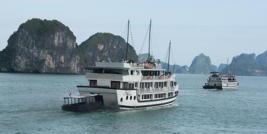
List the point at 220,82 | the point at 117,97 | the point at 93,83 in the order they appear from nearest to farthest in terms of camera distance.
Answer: the point at 117,97, the point at 93,83, the point at 220,82

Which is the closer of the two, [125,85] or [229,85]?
[125,85]

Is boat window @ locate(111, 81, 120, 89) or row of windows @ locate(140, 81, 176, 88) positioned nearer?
boat window @ locate(111, 81, 120, 89)

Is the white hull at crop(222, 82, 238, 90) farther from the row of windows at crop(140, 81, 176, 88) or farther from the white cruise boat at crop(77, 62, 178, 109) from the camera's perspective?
the white cruise boat at crop(77, 62, 178, 109)

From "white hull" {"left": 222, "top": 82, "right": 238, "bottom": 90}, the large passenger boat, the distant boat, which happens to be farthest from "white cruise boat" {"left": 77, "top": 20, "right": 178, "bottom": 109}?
"white hull" {"left": 222, "top": 82, "right": 238, "bottom": 90}

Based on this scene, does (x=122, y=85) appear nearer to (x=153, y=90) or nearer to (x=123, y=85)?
(x=123, y=85)

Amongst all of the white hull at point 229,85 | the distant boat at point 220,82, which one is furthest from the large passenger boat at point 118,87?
the white hull at point 229,85

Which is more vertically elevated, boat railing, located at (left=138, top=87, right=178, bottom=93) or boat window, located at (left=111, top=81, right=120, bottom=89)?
boat window, located at (left=111, top=81, right=120, bottom=89)

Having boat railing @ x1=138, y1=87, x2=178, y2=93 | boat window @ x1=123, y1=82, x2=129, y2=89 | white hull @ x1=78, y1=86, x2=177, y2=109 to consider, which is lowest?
white hull @ x1=78, y1=86, x2=177, y2=109

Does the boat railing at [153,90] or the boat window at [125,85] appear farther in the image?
the boat railing at [153,90]

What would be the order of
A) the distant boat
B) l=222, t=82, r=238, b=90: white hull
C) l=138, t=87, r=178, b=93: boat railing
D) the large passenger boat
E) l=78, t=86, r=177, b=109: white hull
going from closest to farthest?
1. l=78, t=86, r=177, b=109: white hull
2. the large passenger boat
3. l=138, t=87, r=178, b=93: boat railing
4. the distant boat
5. l=222, t=82, r=238, b=90: white hull

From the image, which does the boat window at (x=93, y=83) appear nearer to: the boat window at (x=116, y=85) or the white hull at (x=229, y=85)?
the boat window at (x=116, y=85)

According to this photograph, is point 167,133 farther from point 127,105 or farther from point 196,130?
point 127,105

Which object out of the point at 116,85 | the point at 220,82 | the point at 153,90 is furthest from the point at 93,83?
the point at 220,82

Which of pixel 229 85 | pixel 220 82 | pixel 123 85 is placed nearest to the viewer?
pixel 123 85
